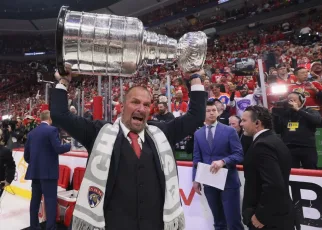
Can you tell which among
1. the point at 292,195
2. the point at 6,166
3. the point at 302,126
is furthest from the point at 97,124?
the point at 6,166

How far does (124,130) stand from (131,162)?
20 cm

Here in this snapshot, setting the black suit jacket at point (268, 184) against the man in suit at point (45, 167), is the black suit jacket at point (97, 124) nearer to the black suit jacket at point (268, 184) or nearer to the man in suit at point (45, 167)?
the black suit jacket at point (268, 184)

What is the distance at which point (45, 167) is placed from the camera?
3.32 m

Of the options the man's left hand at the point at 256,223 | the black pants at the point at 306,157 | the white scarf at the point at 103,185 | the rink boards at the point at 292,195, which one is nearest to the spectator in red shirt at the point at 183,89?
the rink boards at the point at 292,195

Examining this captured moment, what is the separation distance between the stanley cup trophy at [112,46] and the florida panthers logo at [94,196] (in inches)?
24.1

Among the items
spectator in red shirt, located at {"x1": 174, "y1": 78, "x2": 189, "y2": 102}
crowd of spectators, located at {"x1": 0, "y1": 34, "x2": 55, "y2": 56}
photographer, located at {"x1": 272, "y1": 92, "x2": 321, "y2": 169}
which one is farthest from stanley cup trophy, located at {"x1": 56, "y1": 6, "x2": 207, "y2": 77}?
crowd of spectators, located at {"x1": 0, "y1": 34, "x2": 55, "y2": 56}

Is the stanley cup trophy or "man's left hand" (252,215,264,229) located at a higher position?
the stanley cup trophy

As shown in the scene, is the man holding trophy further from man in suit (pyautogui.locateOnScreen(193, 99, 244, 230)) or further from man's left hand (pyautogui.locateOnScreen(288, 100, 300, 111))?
man's left hand (pyautogui.locateOnScreen(288, 100, 300, 111))

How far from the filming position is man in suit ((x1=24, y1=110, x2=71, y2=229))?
332 cm

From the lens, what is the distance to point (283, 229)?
1.73 meters

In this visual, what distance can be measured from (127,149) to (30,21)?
22937mm

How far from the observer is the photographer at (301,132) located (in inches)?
107

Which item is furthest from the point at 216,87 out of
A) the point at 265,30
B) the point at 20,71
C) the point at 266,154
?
the point at 20,71

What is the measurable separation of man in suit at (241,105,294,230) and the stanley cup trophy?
2.45 ft
